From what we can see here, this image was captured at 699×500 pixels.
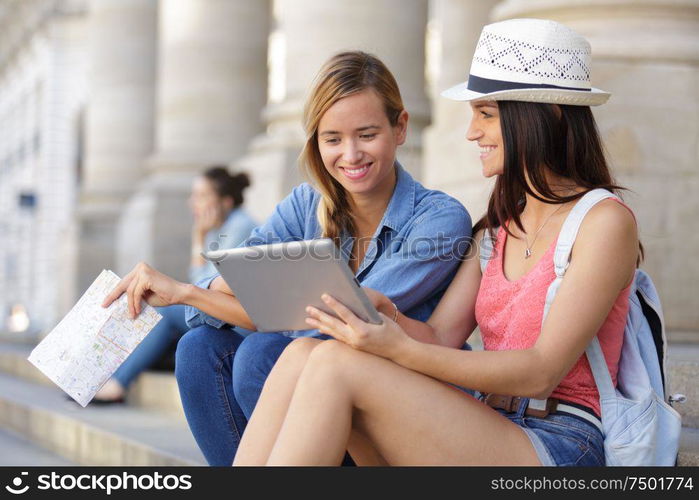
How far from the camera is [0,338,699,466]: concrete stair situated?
14.2 feet

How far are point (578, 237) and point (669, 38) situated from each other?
11.2ft

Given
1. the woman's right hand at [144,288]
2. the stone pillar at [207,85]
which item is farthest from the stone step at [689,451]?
the stone pillar at [207,85]

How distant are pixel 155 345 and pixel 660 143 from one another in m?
3.77

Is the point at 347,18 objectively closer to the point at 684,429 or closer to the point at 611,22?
the point at 611,22

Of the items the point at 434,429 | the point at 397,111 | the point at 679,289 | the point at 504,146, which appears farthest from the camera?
the point at 679,289

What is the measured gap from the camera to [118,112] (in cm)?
1609

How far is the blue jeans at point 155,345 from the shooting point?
7488 millimetres

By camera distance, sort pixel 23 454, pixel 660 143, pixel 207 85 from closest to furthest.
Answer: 1. pixel 660 143
2. pixel 23 454
3. pixel 207 85

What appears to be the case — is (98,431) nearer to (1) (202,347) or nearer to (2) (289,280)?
(1) (202,347)

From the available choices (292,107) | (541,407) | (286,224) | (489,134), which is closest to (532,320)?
(541,407)

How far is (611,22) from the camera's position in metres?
6.22

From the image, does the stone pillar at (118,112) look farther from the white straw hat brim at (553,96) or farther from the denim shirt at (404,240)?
the white straw hat brim at (553,96)

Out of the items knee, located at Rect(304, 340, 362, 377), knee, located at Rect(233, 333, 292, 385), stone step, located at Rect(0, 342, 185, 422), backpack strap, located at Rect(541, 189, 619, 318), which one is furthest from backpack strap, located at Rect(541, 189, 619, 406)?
stone step, located at Rect(0, 342, 185, 422)

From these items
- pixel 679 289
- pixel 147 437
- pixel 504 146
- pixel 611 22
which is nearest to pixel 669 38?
pixel 611 22
